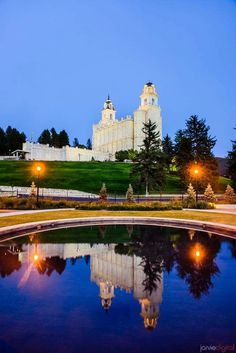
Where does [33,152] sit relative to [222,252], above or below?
above

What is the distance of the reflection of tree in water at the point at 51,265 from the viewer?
9.60m

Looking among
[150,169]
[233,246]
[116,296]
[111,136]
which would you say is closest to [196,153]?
[150,169]

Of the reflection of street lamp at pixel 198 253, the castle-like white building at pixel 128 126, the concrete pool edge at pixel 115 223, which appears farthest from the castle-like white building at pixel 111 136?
the reflection of street lamp at pixel 198 253

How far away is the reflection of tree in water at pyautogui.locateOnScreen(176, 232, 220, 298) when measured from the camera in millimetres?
8340

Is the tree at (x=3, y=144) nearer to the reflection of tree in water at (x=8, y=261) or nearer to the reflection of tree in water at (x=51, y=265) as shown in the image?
the reflection of tree in water at (x=8, y=261)

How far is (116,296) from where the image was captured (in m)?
7.45

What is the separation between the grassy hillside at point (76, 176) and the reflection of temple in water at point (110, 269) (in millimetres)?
38264

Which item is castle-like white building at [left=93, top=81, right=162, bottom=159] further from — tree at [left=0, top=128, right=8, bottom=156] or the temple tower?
tree at [left=0, top=128, right=8, bottom=156]

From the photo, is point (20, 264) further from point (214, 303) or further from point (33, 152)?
point (33, 152)

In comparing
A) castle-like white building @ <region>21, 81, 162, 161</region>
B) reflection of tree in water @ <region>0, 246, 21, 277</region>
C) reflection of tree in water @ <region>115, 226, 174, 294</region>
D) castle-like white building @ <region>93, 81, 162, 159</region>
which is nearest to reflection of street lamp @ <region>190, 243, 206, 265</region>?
reflection of tree in water @ <region>115, 226, 174, 294</region>

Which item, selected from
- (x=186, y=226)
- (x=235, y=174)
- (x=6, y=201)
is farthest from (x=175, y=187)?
(x=186, y=226)

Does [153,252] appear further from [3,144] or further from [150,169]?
[3,144]

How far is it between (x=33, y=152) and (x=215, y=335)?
306 ft

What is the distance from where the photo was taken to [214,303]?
7086 mm
